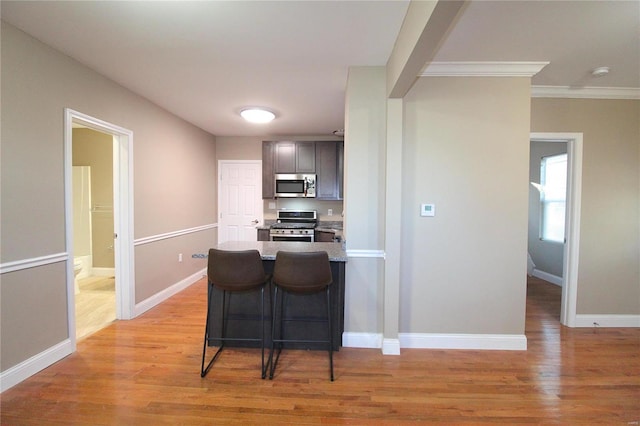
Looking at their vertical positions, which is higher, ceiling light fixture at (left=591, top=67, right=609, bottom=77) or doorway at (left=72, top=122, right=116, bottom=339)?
ceiling light fixture at (left=591, top=67, right=609, bottom=77)

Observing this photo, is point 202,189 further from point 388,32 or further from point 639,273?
point 639,273

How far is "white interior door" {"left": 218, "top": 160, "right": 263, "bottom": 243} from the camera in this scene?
5.36 m

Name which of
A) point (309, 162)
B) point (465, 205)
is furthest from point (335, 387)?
point (309, 162)

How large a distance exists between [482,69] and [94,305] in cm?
500

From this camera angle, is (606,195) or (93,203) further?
(93,203)

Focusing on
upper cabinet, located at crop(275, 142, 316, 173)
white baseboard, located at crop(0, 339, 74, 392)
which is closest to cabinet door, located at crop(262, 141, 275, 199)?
upper cabinet, located at crop(275, 142, 316, 173)

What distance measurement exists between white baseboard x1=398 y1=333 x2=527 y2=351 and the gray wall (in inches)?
115

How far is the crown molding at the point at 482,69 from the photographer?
7.92ft

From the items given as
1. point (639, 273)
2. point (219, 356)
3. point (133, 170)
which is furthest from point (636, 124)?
point (133, 170)

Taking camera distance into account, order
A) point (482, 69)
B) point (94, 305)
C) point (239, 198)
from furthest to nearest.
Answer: point (239, 198), point (94, 305), point (482, 69)

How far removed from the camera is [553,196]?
15.3ft

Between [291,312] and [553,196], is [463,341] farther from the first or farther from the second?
[553,196]

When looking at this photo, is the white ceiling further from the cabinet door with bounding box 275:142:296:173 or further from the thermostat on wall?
the cabinet door with bounding box 275:142:296:173

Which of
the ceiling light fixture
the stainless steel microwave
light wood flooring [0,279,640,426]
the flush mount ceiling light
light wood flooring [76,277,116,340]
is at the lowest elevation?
light wood flooring [0,279,640,426]
